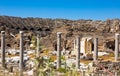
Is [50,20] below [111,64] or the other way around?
the other way around

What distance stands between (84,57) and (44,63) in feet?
108

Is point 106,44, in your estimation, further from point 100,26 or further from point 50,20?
point 50,20

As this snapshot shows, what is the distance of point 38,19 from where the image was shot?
8531 cm

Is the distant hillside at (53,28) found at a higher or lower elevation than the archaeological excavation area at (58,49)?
higher

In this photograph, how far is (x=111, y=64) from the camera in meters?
23.2

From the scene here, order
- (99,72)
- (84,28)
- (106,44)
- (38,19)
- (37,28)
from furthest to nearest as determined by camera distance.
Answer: (38,19) → (37,28) → (84,28) → (106,44) → (99,72)

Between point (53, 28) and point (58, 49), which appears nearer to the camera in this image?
point (58, 49)

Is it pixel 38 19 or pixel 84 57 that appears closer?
pixel 84 57

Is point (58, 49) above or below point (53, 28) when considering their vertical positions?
below

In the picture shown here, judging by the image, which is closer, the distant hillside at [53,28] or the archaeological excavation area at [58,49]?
the archaeological excavation area at [58,49]

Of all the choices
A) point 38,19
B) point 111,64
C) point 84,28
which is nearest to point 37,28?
point 38,19

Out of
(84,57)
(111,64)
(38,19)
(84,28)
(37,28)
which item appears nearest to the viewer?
(111,64)

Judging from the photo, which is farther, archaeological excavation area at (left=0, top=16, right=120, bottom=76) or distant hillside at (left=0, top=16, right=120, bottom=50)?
distant hillside at (left=0, top=16, right=120, bottom=50)

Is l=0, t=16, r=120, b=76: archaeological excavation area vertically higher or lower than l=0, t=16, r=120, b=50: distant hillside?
lower
